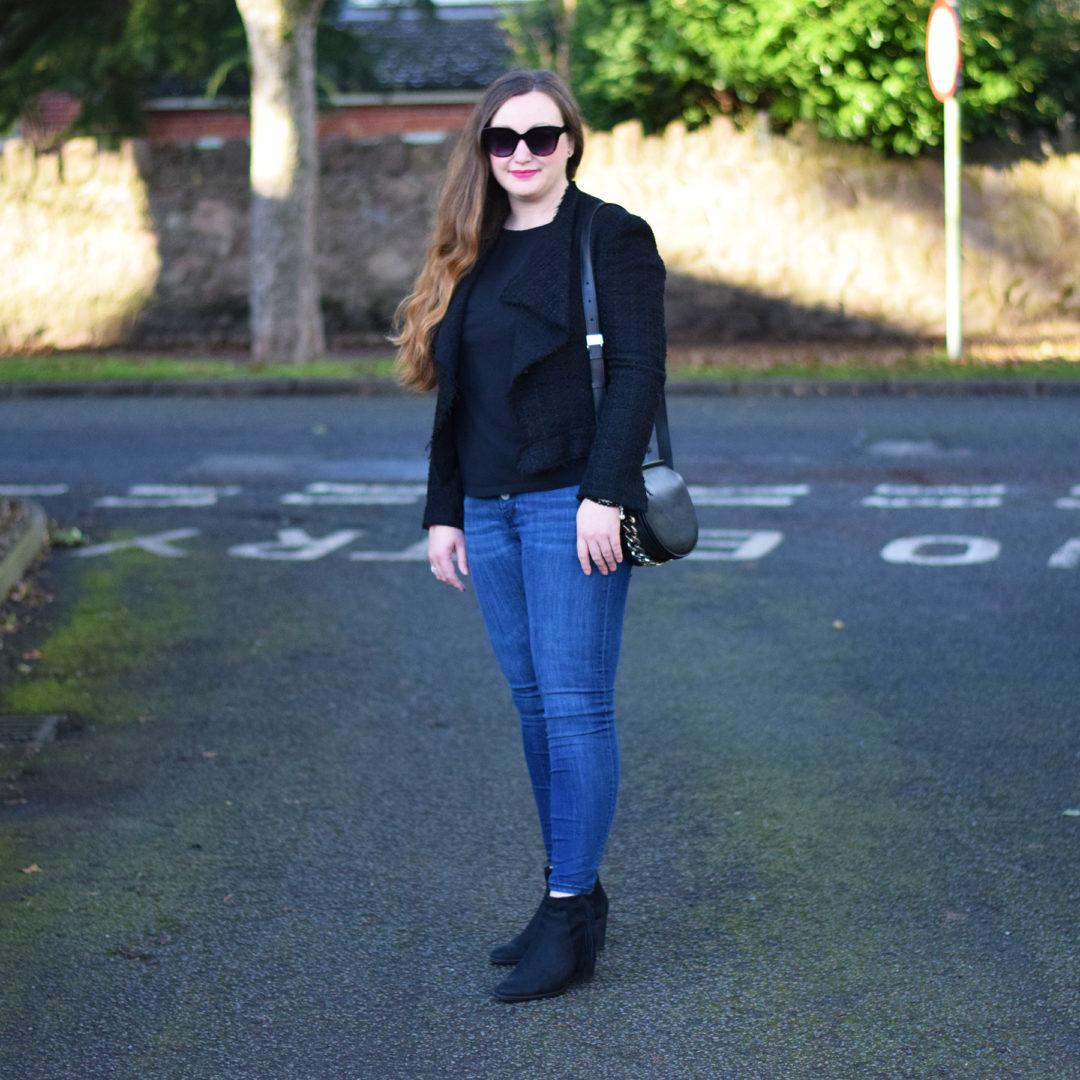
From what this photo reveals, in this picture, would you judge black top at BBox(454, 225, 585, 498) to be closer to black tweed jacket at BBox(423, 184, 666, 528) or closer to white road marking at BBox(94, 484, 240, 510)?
black tweed jacket at BBox(423, 184, 666, 528)

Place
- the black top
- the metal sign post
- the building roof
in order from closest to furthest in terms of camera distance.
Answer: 1. the black top
2. the metal sign post
3. the building roof

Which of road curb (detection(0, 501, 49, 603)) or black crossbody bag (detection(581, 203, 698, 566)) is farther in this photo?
road curb (detection(0, 501, 49, 603))

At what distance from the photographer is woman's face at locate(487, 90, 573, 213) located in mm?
3541

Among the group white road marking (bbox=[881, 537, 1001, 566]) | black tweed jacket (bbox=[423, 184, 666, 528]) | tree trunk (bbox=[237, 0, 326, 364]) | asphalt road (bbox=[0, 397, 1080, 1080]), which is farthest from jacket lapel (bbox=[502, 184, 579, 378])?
tree trunk (bbox=[237, 0, 326, 364])

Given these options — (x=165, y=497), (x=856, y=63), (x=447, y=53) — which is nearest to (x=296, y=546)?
(x=165, y=497)

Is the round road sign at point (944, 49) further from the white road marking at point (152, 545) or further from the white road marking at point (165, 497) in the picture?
the white road marking at point (152, 545)

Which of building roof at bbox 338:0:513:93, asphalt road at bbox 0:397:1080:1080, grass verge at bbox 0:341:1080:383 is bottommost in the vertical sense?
asphalt road at bbox 0:397:1080:1080

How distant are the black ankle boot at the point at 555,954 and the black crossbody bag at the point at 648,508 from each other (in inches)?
30.7

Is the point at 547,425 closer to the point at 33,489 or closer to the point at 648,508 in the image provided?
the point at 648,508

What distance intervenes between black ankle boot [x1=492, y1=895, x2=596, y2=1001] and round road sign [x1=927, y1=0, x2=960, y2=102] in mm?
13623

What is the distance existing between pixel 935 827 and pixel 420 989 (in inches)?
65.3

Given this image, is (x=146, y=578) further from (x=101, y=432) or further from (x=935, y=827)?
(x=101, y=432)

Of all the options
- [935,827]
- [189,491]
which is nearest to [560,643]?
[935,827]

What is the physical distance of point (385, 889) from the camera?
4305 millimetres
